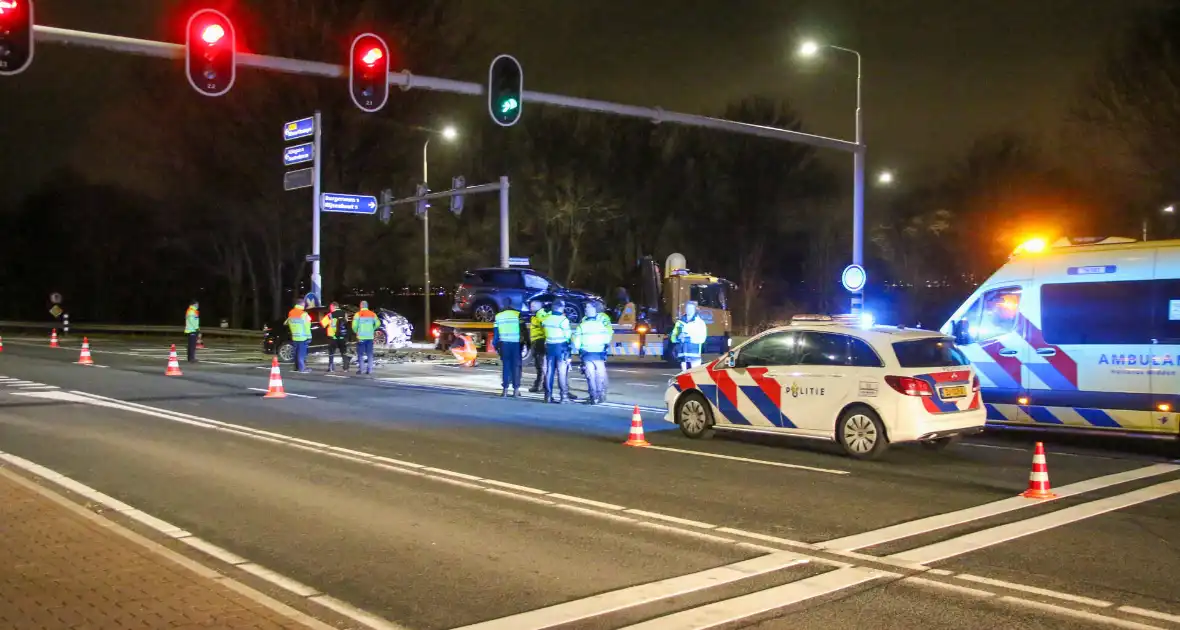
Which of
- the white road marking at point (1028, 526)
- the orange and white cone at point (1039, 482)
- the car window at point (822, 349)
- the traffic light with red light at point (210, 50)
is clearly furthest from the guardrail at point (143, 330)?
the white road marking at point (1028, 526)

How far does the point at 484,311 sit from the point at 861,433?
1950 centimetres

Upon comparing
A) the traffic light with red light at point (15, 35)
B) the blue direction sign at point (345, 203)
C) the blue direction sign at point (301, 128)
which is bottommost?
the traffic light with red light at point (15, 35)

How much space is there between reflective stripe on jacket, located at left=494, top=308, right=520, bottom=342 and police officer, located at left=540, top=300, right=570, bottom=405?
1.84 ft

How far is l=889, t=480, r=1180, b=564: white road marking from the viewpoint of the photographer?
7109 millimetres

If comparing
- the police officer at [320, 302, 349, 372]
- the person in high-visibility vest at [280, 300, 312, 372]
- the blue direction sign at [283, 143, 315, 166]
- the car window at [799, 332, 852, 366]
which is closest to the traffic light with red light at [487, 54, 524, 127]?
the car window at [799, 332, 852, 366]

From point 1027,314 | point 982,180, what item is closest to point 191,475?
point 1027,314

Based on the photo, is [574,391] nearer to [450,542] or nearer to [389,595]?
[450,542]

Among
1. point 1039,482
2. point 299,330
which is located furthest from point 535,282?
point 1039,482

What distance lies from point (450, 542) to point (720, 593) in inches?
88.9

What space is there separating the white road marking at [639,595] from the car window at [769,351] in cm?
534

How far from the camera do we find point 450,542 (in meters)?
7.52

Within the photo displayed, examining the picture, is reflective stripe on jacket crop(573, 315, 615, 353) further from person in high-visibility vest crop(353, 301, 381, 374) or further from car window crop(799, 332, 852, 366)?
person in high-visibility vest crop(353, 301, 381, 374)

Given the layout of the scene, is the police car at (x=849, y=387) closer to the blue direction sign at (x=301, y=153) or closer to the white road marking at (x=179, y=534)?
the white road marking at (x=179, y=534)

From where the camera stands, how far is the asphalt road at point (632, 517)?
5.97 meters
